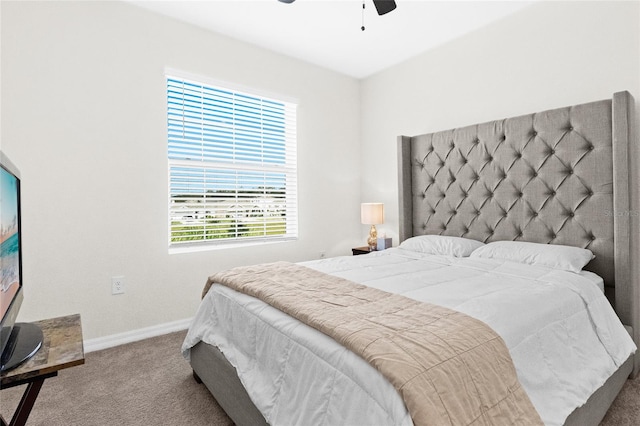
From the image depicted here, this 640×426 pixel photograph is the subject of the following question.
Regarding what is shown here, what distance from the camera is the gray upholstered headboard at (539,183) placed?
2.01 meters

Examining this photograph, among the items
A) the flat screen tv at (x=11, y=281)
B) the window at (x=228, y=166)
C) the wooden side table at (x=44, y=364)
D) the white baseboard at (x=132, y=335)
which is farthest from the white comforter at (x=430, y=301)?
the window at (x=228, y=166)

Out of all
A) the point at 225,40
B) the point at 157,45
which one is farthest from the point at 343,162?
the point at 157,45

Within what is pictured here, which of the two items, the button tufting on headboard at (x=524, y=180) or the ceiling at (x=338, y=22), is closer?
the button tufting on headboard at (x=524, y=180)

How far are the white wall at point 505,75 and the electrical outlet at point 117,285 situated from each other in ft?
8.42

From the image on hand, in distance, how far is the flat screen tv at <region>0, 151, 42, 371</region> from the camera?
1068 millimetres

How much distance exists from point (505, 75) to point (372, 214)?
65.2 inches

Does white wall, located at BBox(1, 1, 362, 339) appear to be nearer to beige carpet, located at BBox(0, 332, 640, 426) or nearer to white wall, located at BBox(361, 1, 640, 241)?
beige carpet, located at BBox(0, 332, 640, 426)

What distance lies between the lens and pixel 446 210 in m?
3.00

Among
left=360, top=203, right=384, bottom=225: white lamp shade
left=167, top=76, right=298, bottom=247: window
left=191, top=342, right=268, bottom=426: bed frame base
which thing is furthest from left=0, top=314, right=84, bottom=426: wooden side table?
left=360, top=203, right=384, bottom=225: white lamp shade

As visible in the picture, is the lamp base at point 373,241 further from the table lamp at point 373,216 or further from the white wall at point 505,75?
the white wall at point 505,75

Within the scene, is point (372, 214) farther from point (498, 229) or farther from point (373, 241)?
point (498, 229)

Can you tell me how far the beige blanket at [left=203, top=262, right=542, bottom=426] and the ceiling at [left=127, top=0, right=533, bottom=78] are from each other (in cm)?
227

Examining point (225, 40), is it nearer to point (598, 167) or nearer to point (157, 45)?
point (157, 45)

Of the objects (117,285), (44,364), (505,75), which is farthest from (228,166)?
(505,75)
